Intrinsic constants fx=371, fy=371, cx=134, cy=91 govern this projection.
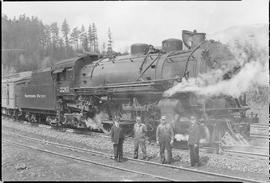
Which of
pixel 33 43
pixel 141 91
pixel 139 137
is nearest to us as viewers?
pixel 139 137

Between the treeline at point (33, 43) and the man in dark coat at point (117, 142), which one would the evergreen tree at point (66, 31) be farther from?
the man in dark coat at point (117, 142)

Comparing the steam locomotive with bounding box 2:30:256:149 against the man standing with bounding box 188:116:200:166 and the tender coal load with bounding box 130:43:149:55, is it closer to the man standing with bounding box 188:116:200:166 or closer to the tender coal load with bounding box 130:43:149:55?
the tender coal load with bounding box 130:43:149:55

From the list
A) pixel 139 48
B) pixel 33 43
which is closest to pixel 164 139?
pixel 139 48

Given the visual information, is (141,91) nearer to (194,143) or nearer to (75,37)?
(194,143)

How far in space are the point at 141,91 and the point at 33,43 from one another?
5807 cm

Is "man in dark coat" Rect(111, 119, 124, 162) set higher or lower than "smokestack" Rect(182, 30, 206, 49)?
lower

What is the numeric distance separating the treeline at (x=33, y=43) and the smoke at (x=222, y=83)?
44561 millimetres

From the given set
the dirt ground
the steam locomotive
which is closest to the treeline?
the steam locomotive

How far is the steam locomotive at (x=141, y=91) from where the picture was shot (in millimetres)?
12180

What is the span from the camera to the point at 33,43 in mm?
68000

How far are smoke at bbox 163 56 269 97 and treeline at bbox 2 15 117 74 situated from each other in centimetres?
4456

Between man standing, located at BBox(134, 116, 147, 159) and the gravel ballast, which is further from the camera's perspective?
man standing, located at BBox(134, 116, 147, 159)

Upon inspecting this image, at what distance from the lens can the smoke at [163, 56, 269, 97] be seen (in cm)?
1120

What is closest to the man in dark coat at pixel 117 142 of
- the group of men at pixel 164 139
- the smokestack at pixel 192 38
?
the group of men at pixel 164 139
